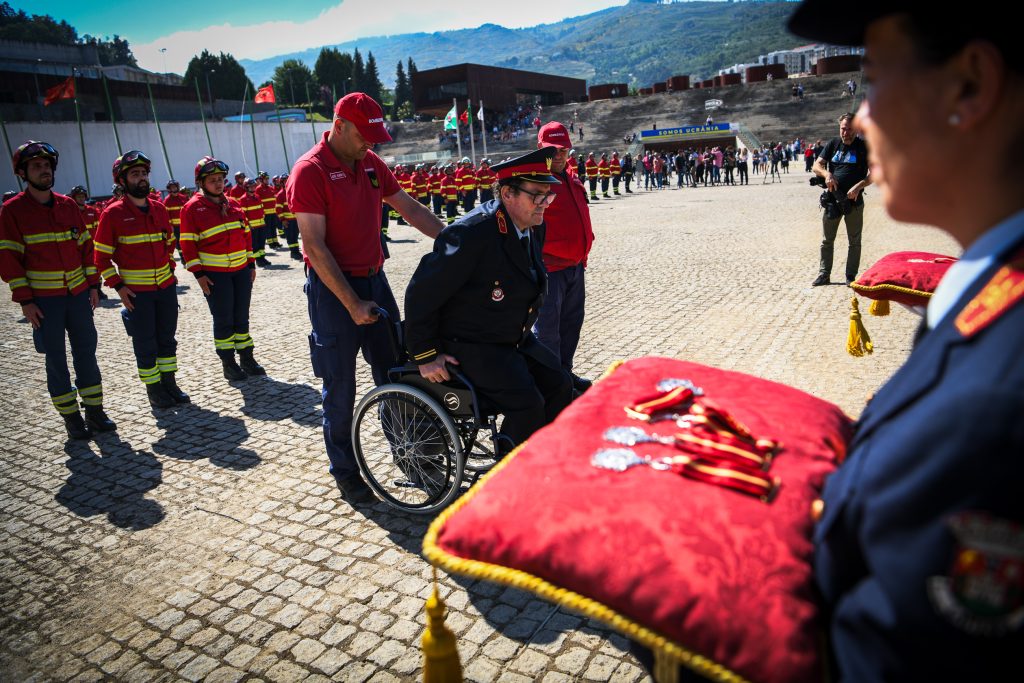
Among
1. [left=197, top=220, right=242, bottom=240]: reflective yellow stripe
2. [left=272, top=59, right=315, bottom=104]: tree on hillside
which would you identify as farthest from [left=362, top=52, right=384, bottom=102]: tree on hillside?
[left=197, top=220, right=242, bottom=240]: reflective yellow stripe

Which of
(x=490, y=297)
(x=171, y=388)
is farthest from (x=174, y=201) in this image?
(x=490, y=297)

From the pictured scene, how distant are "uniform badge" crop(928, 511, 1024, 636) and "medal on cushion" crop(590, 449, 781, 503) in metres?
0.56

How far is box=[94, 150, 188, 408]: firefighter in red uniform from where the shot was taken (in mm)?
6164

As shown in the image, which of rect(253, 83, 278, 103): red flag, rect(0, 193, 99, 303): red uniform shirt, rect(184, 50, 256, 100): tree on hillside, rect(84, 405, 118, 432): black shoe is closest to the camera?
rect(0, 193, 99, 303): red uniform shirt

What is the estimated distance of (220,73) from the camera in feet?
281

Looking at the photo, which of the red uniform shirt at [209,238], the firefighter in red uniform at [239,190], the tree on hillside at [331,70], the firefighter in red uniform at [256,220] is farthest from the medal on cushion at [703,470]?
the tree on hillside at [331,70]

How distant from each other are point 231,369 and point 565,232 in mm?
4033

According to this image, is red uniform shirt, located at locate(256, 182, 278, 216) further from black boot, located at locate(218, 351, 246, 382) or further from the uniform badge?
the uniform badge

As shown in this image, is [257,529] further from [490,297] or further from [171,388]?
[171,388]

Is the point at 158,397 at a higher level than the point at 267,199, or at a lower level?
lower

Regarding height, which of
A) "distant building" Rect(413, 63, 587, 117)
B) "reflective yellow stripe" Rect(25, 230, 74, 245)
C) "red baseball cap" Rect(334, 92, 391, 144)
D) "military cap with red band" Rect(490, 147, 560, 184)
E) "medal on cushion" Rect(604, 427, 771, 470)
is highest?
"distant building" Rect(413, 63, 587, 117)

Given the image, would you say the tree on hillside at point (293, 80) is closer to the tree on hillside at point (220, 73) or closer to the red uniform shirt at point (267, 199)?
the tree on hillside at point (220, 73)

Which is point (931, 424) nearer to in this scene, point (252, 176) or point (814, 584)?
point (814, 584)

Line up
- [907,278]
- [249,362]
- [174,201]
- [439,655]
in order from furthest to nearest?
[174,201], [249,362], [907,278], [439,655]
